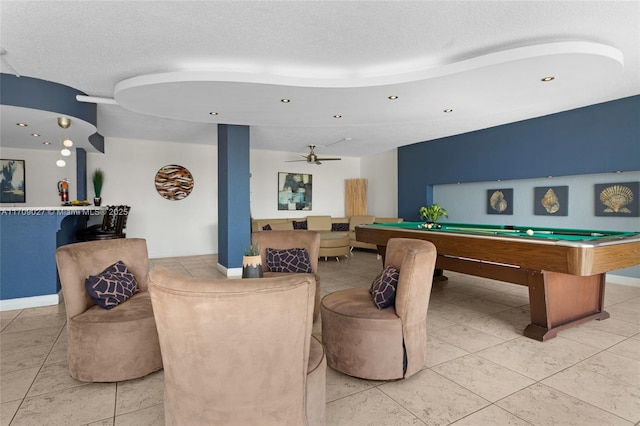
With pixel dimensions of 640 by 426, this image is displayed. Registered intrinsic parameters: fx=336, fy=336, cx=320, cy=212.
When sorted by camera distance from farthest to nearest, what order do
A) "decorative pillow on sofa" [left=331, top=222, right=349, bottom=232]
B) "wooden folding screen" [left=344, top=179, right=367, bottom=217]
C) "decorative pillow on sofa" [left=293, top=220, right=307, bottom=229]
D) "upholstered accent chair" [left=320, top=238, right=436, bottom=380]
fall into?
"wooden folding screen" [left=344, top=179, right=367, bottom=217], "decorative pillow on sofa" [left=331, top=222, right=349, bottom=232], "decorative pillow on sofa" [left=293, top=220, right=307, bottom=229], "upholstered accent chair" [left=320, top=238, right=436, bottom=380]

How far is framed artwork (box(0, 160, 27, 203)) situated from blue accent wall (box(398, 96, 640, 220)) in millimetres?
8558

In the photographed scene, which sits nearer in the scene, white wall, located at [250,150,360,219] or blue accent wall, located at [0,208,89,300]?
blue accent wall, located at [0,208,89,300]

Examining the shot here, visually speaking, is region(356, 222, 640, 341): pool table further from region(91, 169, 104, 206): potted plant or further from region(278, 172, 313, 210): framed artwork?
region(91, 169, 104, 206): potted plant

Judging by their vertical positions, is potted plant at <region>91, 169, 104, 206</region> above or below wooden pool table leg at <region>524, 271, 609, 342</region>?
above

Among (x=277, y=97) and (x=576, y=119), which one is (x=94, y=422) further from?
(x=576, y=119)

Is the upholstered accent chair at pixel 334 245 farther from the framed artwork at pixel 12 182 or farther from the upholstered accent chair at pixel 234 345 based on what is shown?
the framed artwork at pixel 12 182

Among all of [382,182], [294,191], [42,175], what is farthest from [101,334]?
[382,182]

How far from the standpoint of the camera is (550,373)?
2.50 m

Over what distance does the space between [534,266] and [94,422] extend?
341cm

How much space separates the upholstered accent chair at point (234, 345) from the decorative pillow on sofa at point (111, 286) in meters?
1.38

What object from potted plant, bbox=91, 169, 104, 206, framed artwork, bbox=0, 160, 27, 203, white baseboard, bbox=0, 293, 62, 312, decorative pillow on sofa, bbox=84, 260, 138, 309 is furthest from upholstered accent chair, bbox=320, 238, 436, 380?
framed artwork, bbox=0, 160, 27, 203

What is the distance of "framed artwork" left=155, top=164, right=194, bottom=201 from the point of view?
7.88 metres

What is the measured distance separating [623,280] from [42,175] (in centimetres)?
1085

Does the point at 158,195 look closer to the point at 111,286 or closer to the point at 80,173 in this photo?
the point at 80,173
